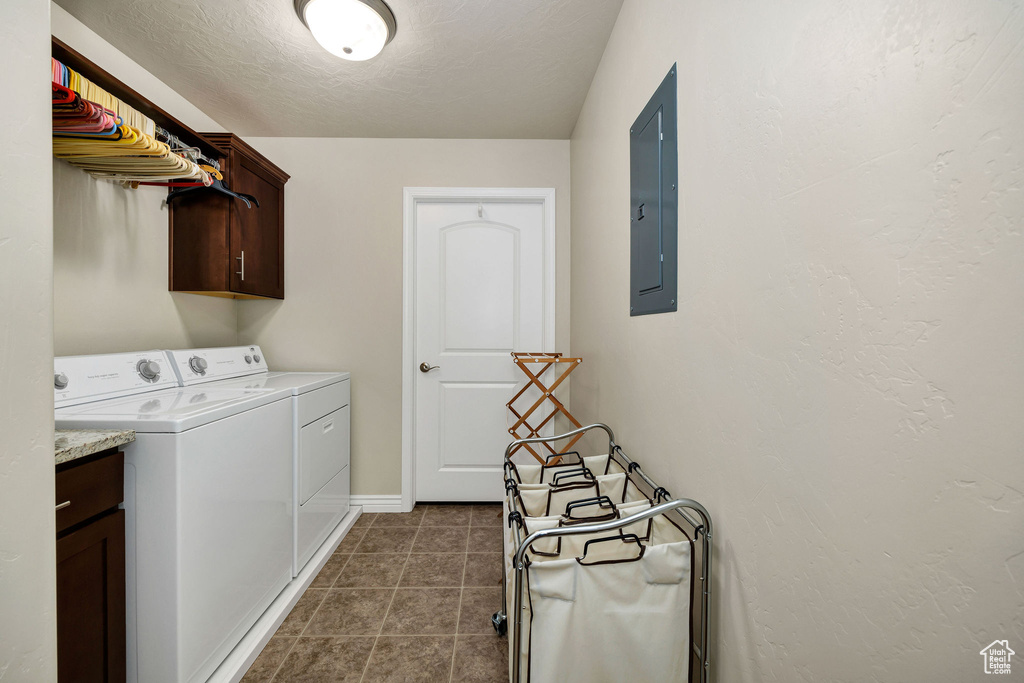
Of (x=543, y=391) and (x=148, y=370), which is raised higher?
(x=148, y=370)

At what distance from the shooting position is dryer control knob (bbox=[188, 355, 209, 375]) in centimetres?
209

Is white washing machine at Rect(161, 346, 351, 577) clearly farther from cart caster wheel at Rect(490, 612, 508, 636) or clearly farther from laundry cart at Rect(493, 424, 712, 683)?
laundry cart at Rect(493, 424, 712, 683)

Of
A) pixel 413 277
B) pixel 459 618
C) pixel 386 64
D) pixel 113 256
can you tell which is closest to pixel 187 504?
pixel 459 618

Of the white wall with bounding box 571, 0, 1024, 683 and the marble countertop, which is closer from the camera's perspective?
the white wall with bounding box 571, 0, 1024, 683

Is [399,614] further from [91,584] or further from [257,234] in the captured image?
[257,234]

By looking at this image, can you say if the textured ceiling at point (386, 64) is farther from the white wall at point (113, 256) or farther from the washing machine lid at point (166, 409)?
the washing machine lid at point (166, 409)

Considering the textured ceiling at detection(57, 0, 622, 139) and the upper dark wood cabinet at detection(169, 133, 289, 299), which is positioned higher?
the textured ceiling at detection(57, 0, 622, 139)

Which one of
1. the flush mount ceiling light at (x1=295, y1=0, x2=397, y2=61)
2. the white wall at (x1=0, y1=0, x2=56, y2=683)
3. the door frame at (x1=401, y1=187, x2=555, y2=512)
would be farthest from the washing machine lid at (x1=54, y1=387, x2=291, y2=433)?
the flush mount ceiling light at (x1=295, y1=0, x2=397, y2=61)

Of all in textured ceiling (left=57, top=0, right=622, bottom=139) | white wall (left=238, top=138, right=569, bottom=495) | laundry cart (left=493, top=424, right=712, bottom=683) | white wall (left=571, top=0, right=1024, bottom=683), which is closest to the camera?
white wall (left=571, top=0, right=1024, bottom=683)

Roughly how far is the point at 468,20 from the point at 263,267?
1754 mm

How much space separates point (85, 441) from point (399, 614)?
1.31 metres

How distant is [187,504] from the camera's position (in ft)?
4.24

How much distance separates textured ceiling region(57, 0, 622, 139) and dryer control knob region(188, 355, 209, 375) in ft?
4.58

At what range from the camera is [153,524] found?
1.26 metres
